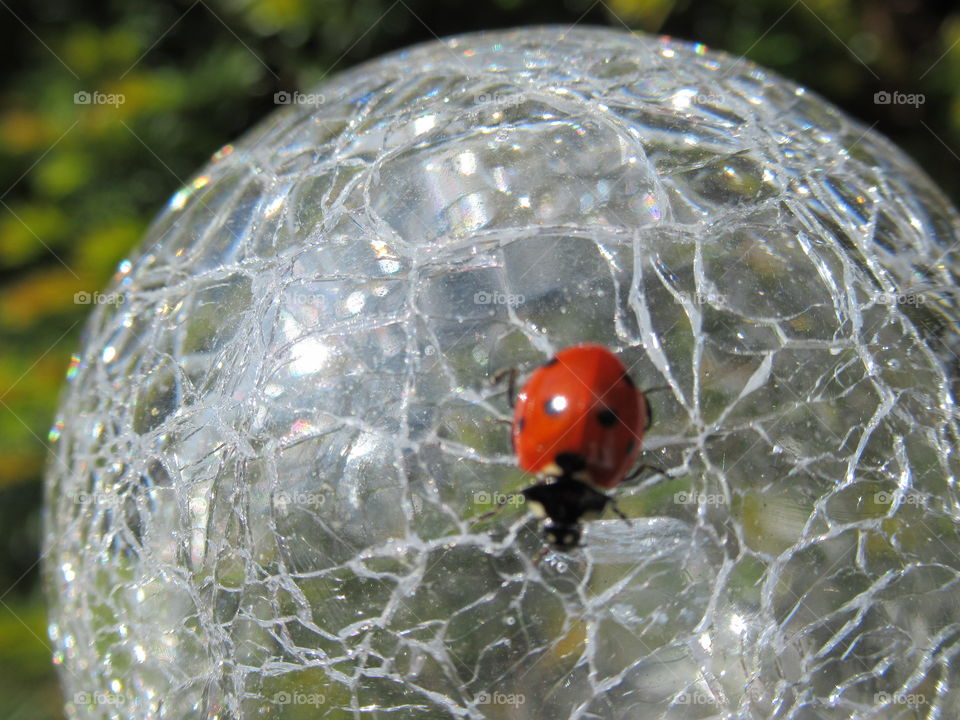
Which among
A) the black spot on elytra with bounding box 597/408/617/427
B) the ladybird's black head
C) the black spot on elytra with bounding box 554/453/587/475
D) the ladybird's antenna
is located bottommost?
the ladybird's black head

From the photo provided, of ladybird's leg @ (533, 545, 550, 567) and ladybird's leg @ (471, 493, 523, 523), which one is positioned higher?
ladybird's leg @ (471, 493, 523, 523)

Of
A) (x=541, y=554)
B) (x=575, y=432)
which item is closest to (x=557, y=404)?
(x=575, y=432)

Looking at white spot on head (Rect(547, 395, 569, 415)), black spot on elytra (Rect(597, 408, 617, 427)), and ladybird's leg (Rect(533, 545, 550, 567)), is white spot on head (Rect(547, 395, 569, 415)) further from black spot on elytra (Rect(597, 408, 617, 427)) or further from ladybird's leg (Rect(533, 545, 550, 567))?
ladybird's leg (Rect(533, 545, 550, 567))

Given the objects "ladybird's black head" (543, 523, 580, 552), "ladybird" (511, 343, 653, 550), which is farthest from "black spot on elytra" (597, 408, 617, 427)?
"ladybird's black head" (543, 523, 580, 552)

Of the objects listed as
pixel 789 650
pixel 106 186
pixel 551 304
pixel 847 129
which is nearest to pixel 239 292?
pixel 551 304

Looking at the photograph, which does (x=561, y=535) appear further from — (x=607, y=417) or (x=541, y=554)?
(x=607, y=417)
